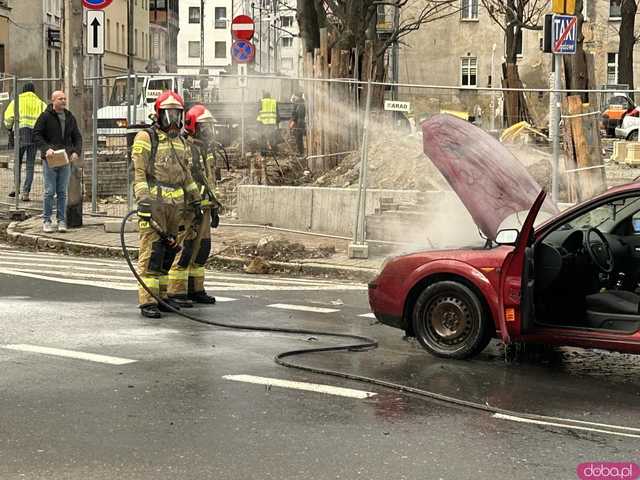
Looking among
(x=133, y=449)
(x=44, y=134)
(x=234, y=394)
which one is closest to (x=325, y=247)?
(x=44, y=134)

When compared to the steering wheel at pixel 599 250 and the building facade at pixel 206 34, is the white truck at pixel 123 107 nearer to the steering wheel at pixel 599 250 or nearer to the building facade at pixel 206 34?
the steering wheel at pixel 599 250

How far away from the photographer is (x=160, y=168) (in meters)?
10.1

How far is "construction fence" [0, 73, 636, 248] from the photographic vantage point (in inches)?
601

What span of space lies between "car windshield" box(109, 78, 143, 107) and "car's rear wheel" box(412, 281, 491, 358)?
972 centimetres

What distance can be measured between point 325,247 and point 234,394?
7894mm

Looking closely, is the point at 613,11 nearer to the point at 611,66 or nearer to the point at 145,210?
the point at 611,66

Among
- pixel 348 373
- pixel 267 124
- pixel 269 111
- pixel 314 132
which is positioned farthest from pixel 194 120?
pixel 267 124

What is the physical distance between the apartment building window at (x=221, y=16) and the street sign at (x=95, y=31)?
330 ft

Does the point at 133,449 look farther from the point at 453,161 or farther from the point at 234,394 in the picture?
the point at 453,161

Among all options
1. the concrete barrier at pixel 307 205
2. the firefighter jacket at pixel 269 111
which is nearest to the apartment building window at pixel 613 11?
the firefighter jacket at pixel 269 111

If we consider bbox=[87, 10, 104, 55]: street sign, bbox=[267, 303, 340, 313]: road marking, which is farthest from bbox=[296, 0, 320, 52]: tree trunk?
bbox=[267, 303, 340, 313]: road marking

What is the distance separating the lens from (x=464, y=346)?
8320mm

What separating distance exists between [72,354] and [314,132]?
10928 millimetres

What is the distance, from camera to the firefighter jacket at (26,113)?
63.5 ft
